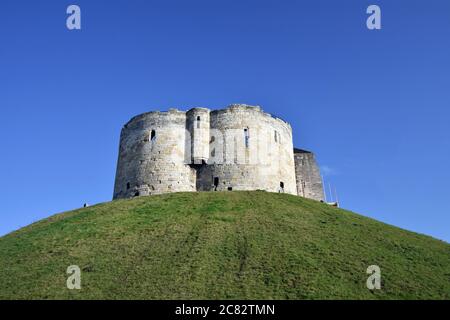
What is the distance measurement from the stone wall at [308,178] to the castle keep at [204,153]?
4.76 m

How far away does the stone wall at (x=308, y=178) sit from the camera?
46.1 meters

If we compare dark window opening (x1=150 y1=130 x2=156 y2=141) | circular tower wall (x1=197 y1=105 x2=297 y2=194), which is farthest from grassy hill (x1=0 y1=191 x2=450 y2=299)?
dark window opening (x1=150 y1=130 x2=156 y2=141)

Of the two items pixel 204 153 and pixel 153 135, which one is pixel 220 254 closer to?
pixel 204 153

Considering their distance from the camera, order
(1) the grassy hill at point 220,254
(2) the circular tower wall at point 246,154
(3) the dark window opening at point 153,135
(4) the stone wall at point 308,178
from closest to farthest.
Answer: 1. (1) the grassy hill at point 220,254
2. (2) the circular tower wall at point 246,154
3. (3) the dark window opening at point 153,135
4. (4) the stone wall at point 308,178

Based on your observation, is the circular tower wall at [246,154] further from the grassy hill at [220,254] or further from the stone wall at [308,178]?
the grassy hill at [220,254]

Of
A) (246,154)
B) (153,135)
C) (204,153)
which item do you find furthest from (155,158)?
(246,154)

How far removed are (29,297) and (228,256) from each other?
9.56 meters

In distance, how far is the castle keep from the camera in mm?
37688

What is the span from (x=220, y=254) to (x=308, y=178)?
1037 inches

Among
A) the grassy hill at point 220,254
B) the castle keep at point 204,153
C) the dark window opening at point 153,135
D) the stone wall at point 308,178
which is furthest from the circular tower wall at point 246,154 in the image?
the grassy hill at point 220,254

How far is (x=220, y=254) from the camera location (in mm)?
22078

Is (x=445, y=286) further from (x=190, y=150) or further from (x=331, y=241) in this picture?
(x=190, y=150)

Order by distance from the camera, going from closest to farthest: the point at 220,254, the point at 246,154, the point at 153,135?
the point at 220,254
the point at 246,154
the point at 153,135
